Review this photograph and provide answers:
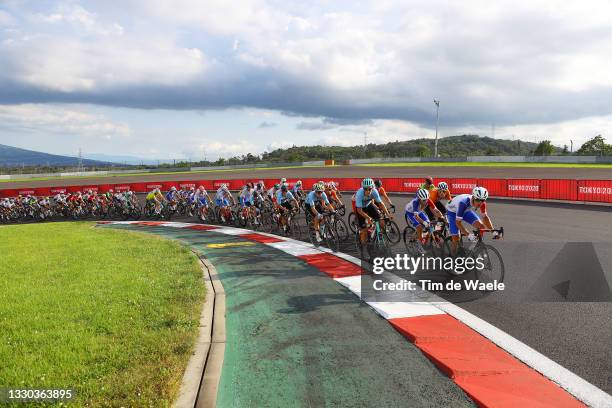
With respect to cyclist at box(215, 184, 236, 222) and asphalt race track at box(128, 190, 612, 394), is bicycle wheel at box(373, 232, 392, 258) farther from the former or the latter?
cyclist at box(215, 184, 236, 222)

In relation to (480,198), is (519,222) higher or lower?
lower

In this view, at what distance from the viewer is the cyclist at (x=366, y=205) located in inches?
391

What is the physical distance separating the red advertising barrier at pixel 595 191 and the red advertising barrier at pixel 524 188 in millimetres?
2009

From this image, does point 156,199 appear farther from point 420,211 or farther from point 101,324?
point 101,324

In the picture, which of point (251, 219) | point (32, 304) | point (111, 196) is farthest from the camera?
point (111, 196)

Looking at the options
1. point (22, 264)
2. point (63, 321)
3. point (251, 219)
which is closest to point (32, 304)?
point (63, 321)

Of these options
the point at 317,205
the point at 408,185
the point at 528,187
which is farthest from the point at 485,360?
the point at 408,185

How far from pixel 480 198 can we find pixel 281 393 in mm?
4896

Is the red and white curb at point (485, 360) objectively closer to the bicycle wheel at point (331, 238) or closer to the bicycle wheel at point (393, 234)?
the bicycle wheel at point (331, 238)

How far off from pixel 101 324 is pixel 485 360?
5.10 meters

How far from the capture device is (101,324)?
573cm

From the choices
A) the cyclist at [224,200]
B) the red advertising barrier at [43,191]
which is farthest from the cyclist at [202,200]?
the red advertising barrier at [43,191]

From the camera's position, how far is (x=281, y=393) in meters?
4.12

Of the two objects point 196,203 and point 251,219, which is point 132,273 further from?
point 196,203
